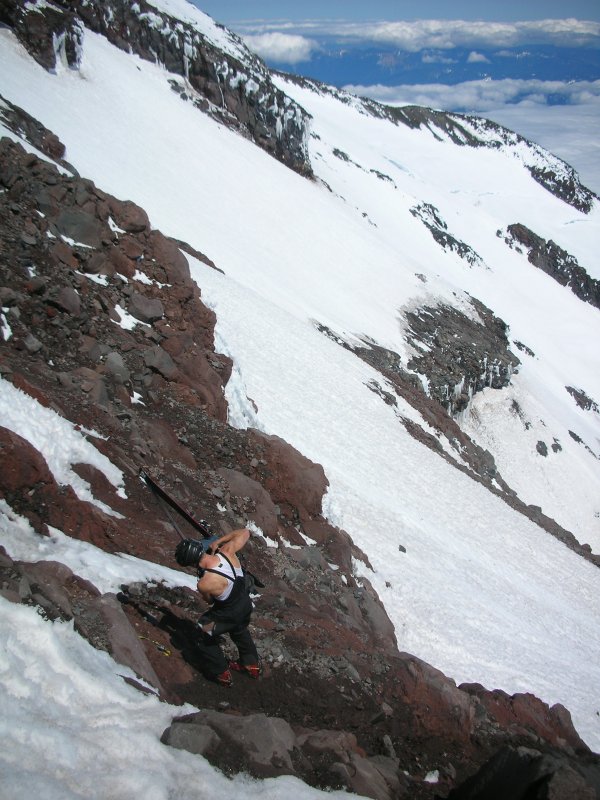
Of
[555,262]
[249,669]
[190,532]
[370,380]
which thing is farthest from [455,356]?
[555,262]

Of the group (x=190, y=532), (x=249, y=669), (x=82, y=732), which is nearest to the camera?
(x=82, y=732)

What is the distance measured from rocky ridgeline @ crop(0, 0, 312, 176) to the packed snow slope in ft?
5.53

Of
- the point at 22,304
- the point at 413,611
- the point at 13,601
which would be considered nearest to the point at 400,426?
the point at 413,611

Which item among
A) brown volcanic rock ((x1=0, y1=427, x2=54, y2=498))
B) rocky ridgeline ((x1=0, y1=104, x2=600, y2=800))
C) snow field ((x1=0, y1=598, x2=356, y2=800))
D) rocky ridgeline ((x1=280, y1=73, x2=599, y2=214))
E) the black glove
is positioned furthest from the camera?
rocky ridgeline ((x1=280, y1=73, x2=599, y2=214))

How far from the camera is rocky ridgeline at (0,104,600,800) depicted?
16.3ft

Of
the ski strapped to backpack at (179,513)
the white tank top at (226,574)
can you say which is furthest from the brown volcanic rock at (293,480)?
the white tank top at (226,574)

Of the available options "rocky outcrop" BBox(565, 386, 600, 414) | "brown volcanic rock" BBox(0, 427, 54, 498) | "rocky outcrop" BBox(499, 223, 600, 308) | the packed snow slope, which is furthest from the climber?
"rocky outcrop" BBox(499, 223, 600, 308)

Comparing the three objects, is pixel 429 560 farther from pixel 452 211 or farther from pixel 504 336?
pixel 452 211

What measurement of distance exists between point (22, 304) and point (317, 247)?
33886 mm

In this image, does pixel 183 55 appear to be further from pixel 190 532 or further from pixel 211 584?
pixel 211 584

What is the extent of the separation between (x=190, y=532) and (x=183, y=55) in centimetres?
5542

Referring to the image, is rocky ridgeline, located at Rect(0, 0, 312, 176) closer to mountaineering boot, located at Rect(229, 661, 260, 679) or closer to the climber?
the climber

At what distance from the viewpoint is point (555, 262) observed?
118125 millimetres

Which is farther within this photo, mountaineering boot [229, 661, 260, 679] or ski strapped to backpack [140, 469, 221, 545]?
ski strapped to backpack [140, 469, 221, 545]
